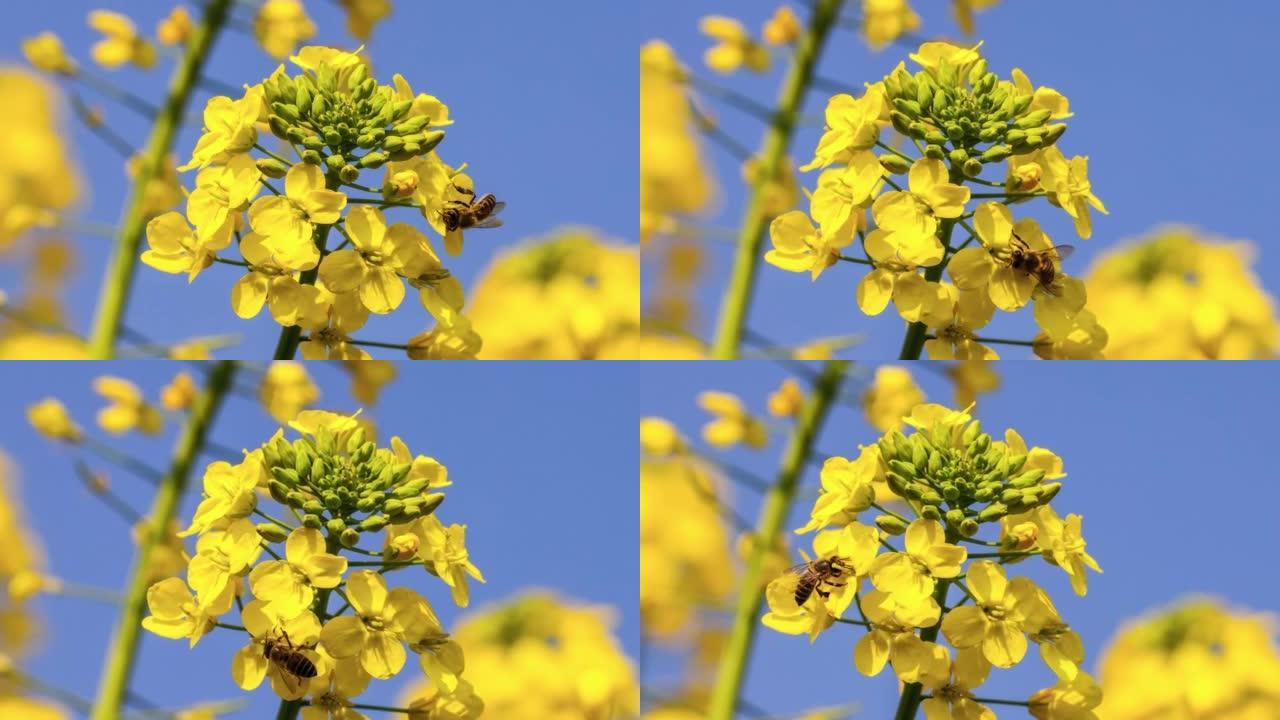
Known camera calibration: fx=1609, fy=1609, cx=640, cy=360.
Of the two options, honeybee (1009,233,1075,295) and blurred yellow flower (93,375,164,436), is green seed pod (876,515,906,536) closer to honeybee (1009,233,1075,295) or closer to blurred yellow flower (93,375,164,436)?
→ honeybee (1009,233,1075,295)

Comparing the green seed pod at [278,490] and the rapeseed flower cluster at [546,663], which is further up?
the rapeseed flower cluster at [546,663]

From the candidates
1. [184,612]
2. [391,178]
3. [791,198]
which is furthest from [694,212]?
[184,612]

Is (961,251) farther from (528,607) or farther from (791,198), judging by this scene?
(528,607)

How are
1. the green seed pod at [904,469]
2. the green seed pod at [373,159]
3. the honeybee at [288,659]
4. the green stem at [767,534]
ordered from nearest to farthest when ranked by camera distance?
the honeybee at [288,659], the green seed pod at [373,159], the green seed pod at [904,469], the green stem at [767,534]

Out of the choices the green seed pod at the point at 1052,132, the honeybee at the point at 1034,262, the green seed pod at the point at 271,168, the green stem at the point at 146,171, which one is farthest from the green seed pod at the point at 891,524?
the green stem at the point at 146,171

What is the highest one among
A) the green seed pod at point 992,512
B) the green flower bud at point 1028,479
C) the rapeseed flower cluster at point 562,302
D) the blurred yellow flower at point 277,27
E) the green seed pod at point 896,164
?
the blurred yellow flower at point 277,27

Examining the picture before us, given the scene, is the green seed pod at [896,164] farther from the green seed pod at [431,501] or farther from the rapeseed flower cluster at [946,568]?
the green seed pod at [431,501]

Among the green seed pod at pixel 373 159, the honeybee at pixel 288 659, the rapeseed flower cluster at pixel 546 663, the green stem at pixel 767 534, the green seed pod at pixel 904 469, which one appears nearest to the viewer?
the honeybee at pixel 288 659

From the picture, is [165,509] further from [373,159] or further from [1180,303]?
[1180,303]
